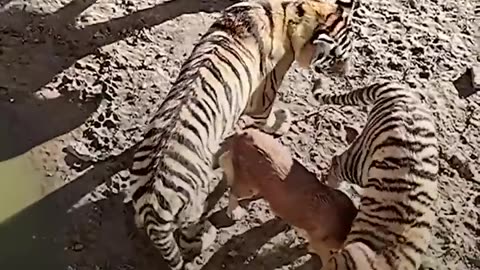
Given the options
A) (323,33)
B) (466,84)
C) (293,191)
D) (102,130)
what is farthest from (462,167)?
(102,130)

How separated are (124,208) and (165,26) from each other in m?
1.01

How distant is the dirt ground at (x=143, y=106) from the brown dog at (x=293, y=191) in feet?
1.51

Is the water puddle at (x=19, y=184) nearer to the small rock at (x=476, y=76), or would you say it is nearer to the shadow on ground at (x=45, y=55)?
the shadow on ground at (x=45, y=55)

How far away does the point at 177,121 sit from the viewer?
3238 millimetres

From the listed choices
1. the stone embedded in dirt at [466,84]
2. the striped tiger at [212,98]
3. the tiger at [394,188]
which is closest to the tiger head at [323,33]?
the striped tiger at [212,98]

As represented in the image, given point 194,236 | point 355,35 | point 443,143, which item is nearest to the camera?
point 194,236

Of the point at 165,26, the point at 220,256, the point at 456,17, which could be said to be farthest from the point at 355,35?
the point at 220,256

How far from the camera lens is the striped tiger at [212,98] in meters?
3.18

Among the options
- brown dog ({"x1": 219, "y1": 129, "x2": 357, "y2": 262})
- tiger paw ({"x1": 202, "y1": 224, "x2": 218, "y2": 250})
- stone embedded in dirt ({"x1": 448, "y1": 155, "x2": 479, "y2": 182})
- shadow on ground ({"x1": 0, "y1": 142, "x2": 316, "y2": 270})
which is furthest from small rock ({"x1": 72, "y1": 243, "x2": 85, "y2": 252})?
stone embedded in dirt ({"x1": 448, "y1": 155, "x2": 479, "y2": 182})

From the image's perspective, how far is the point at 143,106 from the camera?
4.07m

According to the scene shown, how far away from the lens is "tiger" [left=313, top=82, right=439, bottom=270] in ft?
10.3

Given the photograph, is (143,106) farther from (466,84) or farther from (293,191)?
(466,84)

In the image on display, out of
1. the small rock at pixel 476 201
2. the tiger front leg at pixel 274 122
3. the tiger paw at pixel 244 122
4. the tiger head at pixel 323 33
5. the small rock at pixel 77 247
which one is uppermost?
the tiger head at pixel 323 33

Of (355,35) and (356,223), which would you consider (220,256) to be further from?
(355,35)
